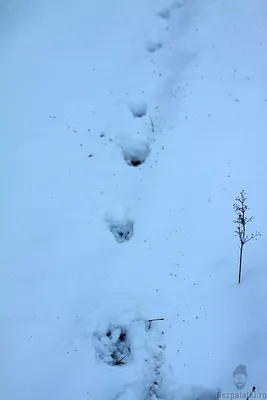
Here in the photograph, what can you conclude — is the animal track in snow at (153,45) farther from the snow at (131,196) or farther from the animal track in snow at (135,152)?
the animal track in snow at (135,152)

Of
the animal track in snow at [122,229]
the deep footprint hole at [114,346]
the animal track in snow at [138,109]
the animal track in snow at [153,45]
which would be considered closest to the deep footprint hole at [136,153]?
the animal track in snow at [138,109]

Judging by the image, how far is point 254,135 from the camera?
1104cm

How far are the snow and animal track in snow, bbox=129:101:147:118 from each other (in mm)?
63

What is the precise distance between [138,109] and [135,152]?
4.77 ft

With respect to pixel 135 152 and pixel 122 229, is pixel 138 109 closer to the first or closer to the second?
pixel 135 152

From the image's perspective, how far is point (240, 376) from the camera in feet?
25.6

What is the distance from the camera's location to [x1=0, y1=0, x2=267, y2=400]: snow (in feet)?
27.0

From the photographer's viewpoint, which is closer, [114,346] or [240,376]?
[240,376]

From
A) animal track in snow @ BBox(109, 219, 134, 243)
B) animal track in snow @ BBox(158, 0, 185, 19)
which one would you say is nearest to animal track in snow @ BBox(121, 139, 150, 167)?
animal track in snow @ BBox(109, 219, 134, 243)

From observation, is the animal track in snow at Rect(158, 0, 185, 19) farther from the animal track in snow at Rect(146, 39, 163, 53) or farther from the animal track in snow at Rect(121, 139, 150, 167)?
the animal track in snow at Rect(121, 139, 150, 167)

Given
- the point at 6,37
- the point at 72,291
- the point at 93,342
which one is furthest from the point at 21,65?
the point at 93,342

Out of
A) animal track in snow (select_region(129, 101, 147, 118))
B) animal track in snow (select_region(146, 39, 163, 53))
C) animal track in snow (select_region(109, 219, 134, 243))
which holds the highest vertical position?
animal track in snow (select_region(146, 39, 163, 53))

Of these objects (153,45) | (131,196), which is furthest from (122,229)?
(153,45)

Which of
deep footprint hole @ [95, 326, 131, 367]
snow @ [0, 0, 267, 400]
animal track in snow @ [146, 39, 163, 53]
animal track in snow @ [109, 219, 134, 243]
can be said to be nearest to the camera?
snow @ [0, 0, 267, 400]
